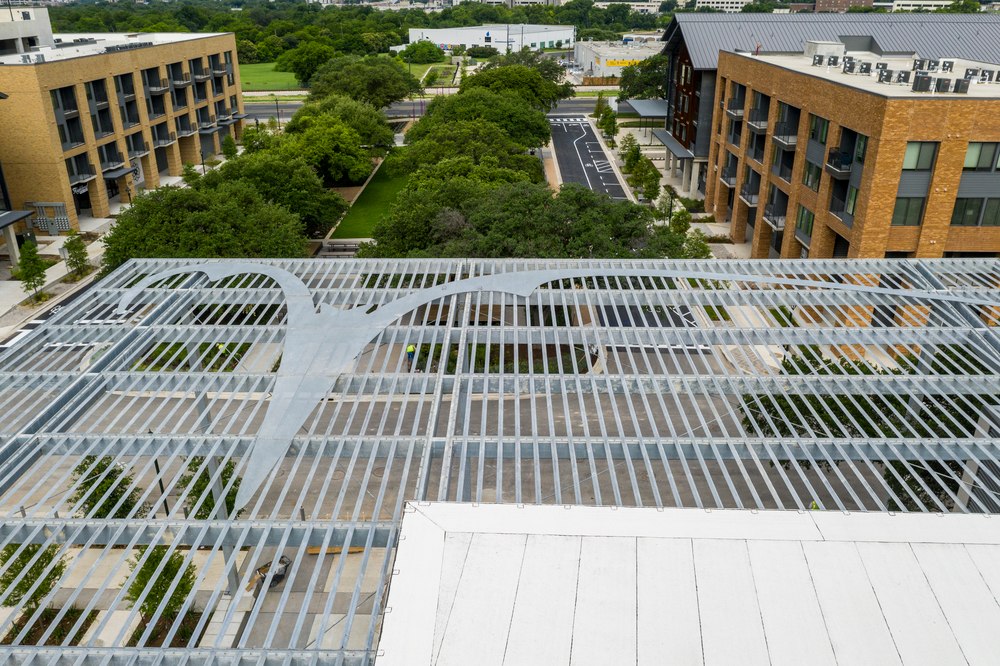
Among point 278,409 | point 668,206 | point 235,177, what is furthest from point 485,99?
point 278,409

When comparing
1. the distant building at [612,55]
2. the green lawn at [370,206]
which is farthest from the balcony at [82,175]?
the distant building at [612,55]

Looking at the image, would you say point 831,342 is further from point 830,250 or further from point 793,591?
point 830,250

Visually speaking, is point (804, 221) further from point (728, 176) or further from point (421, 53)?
point (421, 53)

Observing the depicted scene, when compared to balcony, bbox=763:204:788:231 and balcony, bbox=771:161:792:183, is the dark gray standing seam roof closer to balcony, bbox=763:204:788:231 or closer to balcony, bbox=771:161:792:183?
balcony, bbox=771:161:792:183

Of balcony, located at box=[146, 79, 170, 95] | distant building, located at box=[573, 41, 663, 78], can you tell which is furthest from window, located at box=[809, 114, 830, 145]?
distant building, located at box=[573, 41, 663, 78]

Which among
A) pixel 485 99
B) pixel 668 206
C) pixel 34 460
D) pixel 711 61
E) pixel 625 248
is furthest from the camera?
pixel 485 99

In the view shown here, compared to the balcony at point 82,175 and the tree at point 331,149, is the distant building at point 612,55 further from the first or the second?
the balcony at point 82,175
